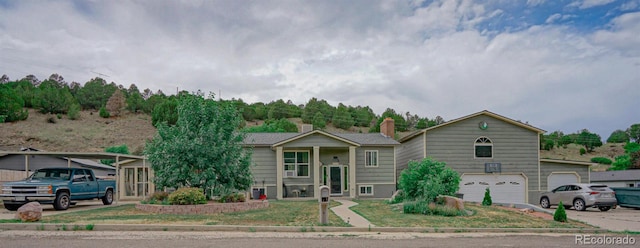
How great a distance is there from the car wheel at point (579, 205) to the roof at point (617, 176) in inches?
696

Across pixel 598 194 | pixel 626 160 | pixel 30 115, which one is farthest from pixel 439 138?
pixel 30 115

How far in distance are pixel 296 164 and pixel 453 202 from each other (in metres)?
12.6

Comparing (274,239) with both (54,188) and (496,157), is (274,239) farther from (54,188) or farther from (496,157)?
(496,157)

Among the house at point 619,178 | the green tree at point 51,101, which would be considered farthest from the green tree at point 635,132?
the green tree at point 51,101

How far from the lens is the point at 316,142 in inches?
1096

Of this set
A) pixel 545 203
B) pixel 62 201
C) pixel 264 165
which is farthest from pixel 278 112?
pixel 62 201

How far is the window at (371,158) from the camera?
97.9ft

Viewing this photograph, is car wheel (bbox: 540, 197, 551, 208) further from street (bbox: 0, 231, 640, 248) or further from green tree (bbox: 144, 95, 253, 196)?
green tree (bbox: 144, 95, 253, 196)

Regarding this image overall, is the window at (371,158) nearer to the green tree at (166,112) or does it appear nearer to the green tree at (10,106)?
the green tree at (166,112)

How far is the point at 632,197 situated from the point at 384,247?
2097 centimetres

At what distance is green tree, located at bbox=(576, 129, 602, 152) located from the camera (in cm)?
7914

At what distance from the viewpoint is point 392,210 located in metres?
19.1

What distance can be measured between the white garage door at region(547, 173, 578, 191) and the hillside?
1590 inches

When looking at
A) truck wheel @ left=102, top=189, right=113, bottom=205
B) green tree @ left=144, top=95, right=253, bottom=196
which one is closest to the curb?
green tree @ left=144, top=95, right=253, bottom=196
